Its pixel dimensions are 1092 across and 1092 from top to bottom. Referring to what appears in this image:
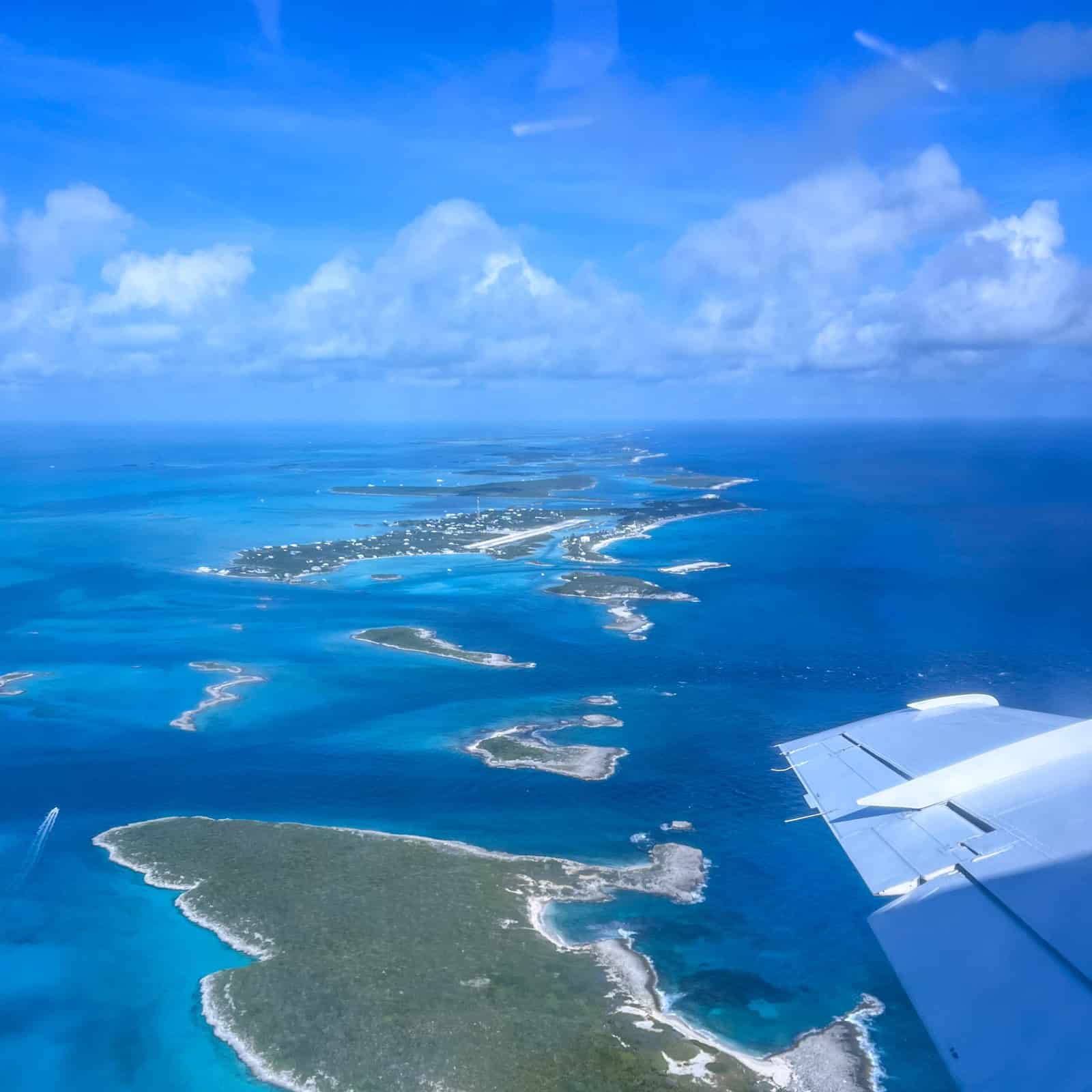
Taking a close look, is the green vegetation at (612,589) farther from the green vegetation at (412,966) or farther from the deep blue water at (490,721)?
the green vegetation at (412,966)

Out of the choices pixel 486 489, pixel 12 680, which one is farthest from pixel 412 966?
pixel 486 489

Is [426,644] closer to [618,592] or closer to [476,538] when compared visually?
[618,592]

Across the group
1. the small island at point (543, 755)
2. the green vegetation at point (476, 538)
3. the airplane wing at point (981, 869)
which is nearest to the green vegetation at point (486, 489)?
the green vegetation at point (476, 538)

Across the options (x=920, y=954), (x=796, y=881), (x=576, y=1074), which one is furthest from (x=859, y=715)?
(x=920, y=954)

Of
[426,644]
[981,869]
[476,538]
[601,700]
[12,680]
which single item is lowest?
[601,700]

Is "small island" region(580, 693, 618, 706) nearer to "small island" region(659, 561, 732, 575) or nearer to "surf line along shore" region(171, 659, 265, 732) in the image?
"surf line along shore" region(171, 659, 265, 732)

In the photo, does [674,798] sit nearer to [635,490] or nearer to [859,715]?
[859,715]

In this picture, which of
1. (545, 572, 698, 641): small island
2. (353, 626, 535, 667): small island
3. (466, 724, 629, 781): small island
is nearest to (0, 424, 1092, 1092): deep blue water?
(466, 724, 629, 781): small island
